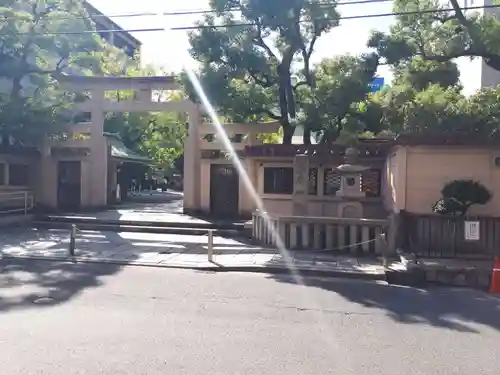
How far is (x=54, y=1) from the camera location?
1762 centimetres

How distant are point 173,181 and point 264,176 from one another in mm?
30114

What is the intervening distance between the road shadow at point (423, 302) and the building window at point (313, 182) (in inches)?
264

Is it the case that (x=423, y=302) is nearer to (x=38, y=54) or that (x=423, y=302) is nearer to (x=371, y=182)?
(x=371, y=182)

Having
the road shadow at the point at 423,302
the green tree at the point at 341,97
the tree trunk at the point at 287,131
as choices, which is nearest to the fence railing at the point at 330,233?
the road shadow at the point at 423,302

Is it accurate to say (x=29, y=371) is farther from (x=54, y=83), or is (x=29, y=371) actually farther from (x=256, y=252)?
(x=54, y=83)

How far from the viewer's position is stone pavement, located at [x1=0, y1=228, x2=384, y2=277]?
1030 centimetres

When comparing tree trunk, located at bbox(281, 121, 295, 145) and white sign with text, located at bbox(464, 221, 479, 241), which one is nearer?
white sign with text, located at bbox(464, 221, 479, 241)

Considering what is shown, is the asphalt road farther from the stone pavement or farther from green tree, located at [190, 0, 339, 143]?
green tree, located at [190, 0, 339, 143]

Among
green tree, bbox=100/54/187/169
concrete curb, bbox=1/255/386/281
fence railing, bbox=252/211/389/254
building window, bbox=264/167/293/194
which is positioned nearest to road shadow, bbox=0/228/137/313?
concrete curb, bbox=1/255/386/281

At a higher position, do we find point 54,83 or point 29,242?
point 54,83

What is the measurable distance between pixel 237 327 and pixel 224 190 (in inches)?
528

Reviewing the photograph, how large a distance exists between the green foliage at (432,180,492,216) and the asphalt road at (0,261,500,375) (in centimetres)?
262

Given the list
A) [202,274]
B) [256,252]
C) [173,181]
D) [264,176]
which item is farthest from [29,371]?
[173,181]

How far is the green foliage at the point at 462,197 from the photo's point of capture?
1076cm
